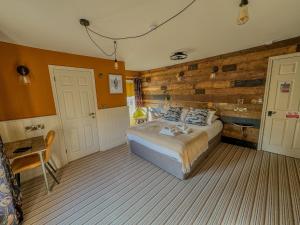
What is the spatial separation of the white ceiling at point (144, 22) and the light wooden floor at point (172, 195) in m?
2.33

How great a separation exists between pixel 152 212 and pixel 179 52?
2.94 m

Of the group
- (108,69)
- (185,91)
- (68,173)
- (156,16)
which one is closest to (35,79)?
(108,69)

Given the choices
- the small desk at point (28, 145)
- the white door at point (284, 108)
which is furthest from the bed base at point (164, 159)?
the small desk at point (28, 145)

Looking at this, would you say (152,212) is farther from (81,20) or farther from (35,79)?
(35,79)

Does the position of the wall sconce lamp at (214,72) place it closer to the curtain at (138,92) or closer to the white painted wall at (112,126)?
the white painted wall at (112,126)

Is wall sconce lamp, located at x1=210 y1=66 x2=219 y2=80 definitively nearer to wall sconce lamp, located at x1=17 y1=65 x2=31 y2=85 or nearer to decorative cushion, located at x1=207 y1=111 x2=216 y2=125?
decorative cushion, located at x1=207 y1=111 x2=216 y2=125

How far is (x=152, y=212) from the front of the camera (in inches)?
66.0

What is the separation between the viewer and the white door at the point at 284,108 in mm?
2535

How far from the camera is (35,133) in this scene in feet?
8.20

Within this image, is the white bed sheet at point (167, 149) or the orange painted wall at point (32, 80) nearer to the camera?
the orange painted wall at point (32, 80)

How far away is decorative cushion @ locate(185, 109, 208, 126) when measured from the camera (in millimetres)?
3207

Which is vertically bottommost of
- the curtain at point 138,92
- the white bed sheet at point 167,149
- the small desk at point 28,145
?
the white bed sheet at point 167,149

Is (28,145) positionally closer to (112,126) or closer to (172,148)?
(112,126)

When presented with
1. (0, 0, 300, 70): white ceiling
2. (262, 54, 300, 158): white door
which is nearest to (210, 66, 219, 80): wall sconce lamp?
(0, 0, 300, 70): white ceiling
